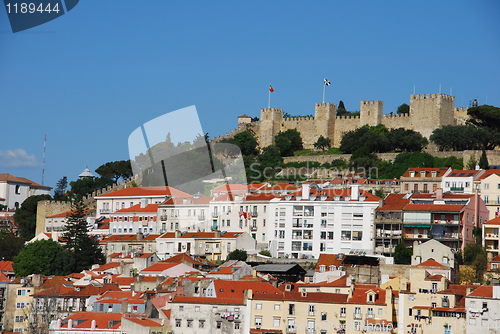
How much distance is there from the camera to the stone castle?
240 feet

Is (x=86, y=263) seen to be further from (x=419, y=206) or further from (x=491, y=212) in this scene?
(x=491, y=212)

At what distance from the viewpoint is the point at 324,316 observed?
39.2m

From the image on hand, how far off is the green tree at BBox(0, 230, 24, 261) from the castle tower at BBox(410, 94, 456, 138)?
2960 cm

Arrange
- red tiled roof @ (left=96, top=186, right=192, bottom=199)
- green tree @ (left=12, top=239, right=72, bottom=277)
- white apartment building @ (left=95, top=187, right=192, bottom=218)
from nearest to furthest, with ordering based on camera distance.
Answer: green tree @ (left=12, top=239, right=72, bottom=277)
white apartment building @ (left=95, top=187, right=192, bottom=218)
red tiled roof @ (left=96, top=186, right=192, bottom=199)

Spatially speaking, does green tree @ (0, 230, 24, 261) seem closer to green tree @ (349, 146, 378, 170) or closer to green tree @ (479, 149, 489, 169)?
green tree @ (349, 146, 378, 170)

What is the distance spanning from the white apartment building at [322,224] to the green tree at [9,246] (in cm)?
1862

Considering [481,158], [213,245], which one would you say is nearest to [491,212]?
[481,158]

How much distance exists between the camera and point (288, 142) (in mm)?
77125

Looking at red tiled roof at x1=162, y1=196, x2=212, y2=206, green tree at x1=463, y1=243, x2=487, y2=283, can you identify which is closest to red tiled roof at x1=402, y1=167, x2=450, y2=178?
green tree at x1=463, y1=243, x2=487, y2=283

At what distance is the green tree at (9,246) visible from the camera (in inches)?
2474

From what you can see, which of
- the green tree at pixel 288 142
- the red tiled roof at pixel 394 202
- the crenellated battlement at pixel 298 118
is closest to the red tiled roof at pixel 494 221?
the red tiled roof at pixel 394 202

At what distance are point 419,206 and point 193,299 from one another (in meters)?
15.4

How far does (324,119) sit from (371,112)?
175 inches

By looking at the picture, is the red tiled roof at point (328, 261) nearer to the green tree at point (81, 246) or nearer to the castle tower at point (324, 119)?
the green tree at point (81, 246)
